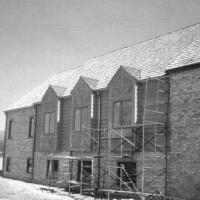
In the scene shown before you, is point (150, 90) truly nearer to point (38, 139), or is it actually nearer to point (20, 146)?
point (38, 139)

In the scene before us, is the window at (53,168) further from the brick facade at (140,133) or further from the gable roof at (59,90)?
the gable roof at (59,90)

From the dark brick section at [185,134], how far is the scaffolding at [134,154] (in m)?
0.57

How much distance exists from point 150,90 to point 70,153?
26.4 feet

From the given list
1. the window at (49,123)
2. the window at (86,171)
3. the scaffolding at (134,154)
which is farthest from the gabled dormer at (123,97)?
the window at (49,123)

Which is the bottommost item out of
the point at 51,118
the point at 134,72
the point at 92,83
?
the point at 51,118

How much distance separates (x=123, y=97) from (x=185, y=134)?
4.83 m

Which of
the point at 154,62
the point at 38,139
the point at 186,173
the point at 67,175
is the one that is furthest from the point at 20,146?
the point at 186,173

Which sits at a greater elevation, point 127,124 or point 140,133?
point 127,124

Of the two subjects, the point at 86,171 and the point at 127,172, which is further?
the point at 86,171

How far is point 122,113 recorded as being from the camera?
65.7 feet

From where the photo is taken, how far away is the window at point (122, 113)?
64.4 ft

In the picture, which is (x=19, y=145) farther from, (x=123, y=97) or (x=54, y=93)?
(x=123, y=97)

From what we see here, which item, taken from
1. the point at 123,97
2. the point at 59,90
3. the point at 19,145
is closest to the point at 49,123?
the point at 59,90

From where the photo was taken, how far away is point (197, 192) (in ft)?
50.5
